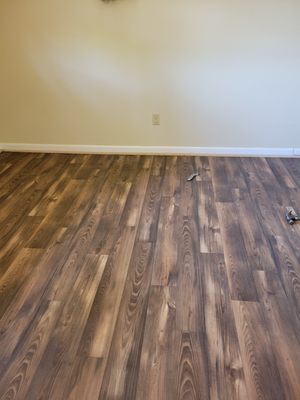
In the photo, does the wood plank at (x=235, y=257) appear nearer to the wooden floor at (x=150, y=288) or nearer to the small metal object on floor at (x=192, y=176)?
the wooden floor at (x=150, y=288)

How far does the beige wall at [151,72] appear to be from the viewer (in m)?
3.19

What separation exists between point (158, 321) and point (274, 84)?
2592mm

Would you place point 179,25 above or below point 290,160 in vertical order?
above

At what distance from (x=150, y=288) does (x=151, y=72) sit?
2.26 m

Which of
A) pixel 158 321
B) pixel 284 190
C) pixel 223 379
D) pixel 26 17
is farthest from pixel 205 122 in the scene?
pixel 223 379

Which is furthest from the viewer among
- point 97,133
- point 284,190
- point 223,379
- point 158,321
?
point 97,133

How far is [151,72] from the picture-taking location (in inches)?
135

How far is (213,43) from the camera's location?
325cm

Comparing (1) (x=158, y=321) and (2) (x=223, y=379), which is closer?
(2) (x=223, y=379)

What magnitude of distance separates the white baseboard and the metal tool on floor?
112cm

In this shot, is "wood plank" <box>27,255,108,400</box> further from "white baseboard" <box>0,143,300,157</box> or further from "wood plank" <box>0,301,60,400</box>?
"white baseboard" <box>0,143,300,157</box>

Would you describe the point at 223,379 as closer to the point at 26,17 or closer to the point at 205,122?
the point at 205,122

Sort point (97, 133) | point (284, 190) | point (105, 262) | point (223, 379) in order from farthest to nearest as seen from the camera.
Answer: point (97, 133) < point (284, 190) < point (105, 262) < point (223, 379)

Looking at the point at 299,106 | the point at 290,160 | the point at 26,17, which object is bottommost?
the point at 290,160
